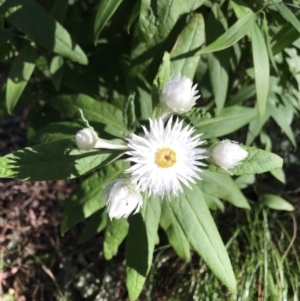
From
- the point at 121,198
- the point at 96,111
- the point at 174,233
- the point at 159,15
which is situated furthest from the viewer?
the point at 174,233

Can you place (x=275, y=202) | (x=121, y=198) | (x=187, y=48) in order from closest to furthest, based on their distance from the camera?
(x=121, y=198), (x=187, y=48), (x=275, y=202)

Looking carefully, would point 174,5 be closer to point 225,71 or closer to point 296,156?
point 225,71

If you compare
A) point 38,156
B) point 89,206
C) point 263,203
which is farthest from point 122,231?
point 263,203

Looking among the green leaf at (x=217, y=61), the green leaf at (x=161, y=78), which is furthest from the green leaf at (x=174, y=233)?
the green leaf at (x=161, y=78)

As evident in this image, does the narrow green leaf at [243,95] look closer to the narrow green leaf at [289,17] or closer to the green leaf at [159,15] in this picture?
the narrow green leaf at [289,17]

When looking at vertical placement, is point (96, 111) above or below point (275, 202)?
above

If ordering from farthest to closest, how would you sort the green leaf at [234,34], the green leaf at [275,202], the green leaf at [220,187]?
the green leaf at [275,202]
the green leaf at [220,187]
the green leaf at [234,34]

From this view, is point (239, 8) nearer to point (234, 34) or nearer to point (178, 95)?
point (234, 34)

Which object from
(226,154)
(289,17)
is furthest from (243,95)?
(226,154)
